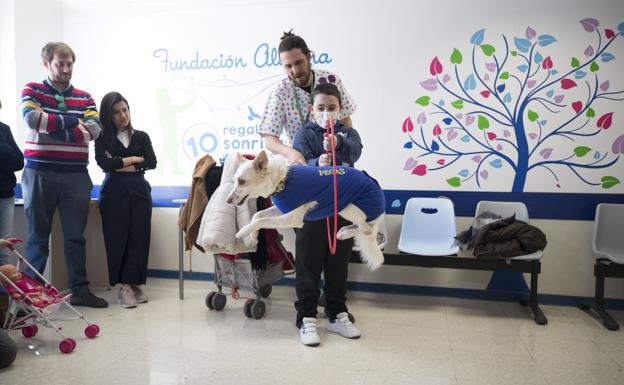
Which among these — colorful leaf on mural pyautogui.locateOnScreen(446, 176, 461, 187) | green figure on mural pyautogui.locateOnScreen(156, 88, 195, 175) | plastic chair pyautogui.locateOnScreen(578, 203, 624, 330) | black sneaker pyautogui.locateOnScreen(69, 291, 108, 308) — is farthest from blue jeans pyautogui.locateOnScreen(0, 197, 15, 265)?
plastic chair pyautogui.locateOnScreen(578, 203, 624, 330)

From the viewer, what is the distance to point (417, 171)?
4168 mm

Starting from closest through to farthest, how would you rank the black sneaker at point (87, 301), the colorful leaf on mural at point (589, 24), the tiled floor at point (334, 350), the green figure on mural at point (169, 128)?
the tiled floor at point (334, 350) < the black sneaker at point (87, 301) < the colorful leaf on mural at point (589, 24) < the green figure on mural at point (169, 128)

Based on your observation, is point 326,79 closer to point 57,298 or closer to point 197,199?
point 197,199

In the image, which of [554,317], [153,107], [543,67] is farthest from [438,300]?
[153,107]

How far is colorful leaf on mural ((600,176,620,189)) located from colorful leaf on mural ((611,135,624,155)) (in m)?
0.22

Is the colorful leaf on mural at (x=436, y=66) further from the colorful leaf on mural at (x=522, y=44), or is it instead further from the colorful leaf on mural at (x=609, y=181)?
the colorful leaf on mural at (x=609, y=181)

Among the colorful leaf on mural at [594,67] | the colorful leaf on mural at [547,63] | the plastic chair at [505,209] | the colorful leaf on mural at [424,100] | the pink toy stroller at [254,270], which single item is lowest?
the pink toy stroller at [254,270]

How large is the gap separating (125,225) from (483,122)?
10.9 feet

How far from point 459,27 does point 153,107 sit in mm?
3251

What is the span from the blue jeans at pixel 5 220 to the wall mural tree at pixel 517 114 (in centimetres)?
328

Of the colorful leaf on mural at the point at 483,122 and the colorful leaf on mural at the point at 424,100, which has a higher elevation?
the colorful leaf on mural at the point at 424,100

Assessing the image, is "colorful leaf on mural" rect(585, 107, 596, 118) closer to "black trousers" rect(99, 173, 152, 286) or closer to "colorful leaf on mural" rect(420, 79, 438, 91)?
"colorful leaf on mural" rect(420, 79, 438, 91)

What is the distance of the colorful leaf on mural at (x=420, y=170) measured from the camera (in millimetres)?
4145

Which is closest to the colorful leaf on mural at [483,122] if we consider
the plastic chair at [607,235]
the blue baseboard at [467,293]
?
the plastic chair at [607,235]
